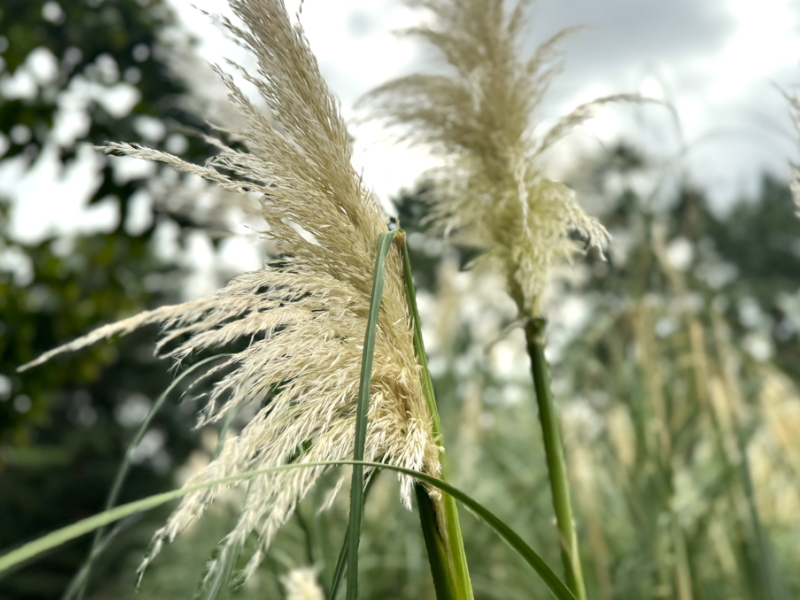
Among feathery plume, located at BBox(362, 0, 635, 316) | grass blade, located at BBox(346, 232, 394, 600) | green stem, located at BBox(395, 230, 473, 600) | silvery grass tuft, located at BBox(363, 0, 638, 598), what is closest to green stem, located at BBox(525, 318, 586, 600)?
silvery grass tuft, located at BBox(363, 0, 638, 598)

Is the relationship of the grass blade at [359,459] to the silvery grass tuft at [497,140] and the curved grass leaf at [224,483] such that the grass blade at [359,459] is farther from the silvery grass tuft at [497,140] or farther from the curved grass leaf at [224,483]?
the silvery grass tuft at [497,140]

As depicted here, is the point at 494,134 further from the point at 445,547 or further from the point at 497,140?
the point at 445,547

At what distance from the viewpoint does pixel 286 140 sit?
62 centimetres

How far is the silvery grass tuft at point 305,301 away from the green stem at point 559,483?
0.25 meters

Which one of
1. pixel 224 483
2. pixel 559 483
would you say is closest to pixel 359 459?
pixel 224 483

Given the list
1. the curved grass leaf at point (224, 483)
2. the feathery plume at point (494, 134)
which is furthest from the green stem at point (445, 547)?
the feathery plume at point (494, 134)

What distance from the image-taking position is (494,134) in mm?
856

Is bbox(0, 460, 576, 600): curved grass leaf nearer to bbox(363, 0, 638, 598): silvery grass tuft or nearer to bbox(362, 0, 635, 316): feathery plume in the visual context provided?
bbox(363, 0, 638, 598): silvery grass tuft

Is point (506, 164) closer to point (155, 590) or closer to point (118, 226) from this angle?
point (118, 226)

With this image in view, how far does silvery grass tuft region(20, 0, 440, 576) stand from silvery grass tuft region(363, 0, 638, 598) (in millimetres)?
282

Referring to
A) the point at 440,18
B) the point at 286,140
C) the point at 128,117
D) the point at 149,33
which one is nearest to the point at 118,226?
the point at 128,117

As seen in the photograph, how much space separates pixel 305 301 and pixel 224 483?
19 cm

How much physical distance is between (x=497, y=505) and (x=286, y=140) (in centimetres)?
217

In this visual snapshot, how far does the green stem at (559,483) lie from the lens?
0.78 metres
